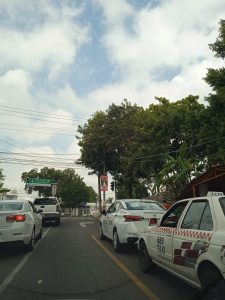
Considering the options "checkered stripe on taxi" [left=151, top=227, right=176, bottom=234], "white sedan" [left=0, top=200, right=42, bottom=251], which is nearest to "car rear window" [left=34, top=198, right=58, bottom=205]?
"white sedan" [left=0, top=200, right=42, bottom=251]

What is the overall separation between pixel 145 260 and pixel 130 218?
119 inches

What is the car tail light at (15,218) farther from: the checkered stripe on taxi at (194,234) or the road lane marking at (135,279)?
the checkered stripe on taxi at (194,234)

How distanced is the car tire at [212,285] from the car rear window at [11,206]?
27.4 feet

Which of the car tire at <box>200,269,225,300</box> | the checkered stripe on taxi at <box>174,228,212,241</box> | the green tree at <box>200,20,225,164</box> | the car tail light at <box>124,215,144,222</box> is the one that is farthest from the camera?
the green tree at <box>200,20,225,164</box>

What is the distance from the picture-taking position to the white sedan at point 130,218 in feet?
41.2

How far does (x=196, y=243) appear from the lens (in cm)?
660

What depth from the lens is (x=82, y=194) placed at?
94188 millimetres

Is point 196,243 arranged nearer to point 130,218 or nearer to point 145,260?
point 145,260

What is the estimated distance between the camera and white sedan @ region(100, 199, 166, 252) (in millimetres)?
12562

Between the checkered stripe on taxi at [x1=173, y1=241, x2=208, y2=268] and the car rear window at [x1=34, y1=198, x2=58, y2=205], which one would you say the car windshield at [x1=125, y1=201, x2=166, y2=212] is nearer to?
the checkered stripe on taxi at [x1=173, y1=241, x2=208, y2=268]

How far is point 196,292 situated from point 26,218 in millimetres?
6463

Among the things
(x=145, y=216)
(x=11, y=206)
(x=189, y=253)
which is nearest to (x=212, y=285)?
(x=189, y=253)

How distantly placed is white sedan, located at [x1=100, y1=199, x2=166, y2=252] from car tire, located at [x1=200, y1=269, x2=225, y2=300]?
571 centimetres

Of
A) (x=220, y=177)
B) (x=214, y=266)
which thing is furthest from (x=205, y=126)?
(x=214, y=266)
